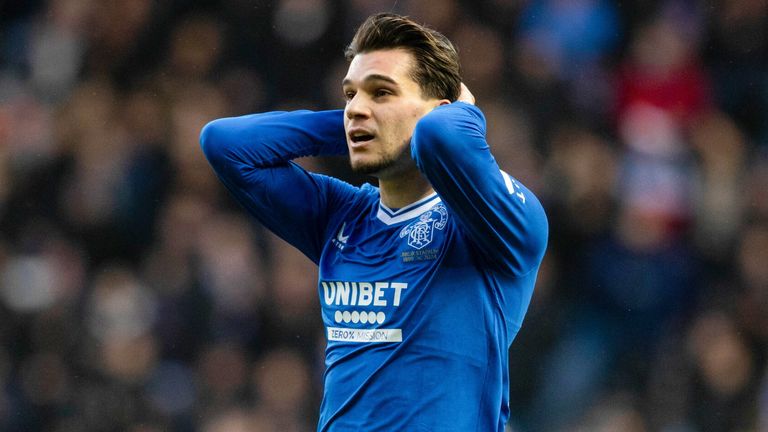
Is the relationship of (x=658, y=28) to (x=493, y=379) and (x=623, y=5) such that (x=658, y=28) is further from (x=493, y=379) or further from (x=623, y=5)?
(x=493, y=379)

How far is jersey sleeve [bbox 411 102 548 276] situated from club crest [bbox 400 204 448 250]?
13cm

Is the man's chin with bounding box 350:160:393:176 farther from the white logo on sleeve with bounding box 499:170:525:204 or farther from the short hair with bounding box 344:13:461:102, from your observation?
the white logo on sleeve with bounding box 499:170:525:204

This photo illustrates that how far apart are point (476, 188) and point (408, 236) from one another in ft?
1.12

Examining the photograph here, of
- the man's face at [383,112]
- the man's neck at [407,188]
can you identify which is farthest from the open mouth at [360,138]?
the man's neck at [407,188]

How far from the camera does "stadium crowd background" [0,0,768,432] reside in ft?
17.6

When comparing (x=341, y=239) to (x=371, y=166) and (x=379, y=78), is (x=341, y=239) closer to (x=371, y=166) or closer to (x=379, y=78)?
(x=371, y=166)

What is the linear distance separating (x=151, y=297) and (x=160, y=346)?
0.27 meters

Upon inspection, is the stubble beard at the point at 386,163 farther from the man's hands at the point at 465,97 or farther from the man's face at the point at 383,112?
the man's hands at the point at 465,97

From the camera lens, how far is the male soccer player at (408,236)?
2.27 metres

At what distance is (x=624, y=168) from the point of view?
5773mm

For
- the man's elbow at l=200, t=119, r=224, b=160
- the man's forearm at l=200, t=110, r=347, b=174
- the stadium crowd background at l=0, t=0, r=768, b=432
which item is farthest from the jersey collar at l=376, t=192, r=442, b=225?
the stadium crowd background at l=0, t=0, r=768, b=432

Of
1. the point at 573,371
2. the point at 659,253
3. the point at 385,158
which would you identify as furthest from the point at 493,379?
the point at 659,253

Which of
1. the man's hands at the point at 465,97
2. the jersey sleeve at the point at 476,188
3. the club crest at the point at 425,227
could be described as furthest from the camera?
the man's hands at the point at 465,97

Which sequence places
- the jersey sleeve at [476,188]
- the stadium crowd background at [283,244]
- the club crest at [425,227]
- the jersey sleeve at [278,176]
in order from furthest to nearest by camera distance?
1. the stadium crowd background at [283,244]
2. the jersey sleeve at [278,176]
3. the club crest at [425,227]
4. the jersey sleeve at [476,188]
